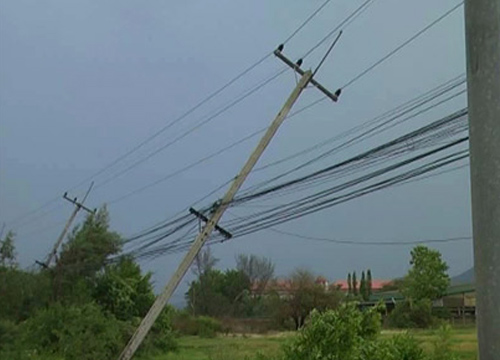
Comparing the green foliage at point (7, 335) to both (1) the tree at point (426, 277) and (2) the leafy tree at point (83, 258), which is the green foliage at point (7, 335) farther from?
(1) the tree at point (426, 277)

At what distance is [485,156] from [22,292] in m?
26.6

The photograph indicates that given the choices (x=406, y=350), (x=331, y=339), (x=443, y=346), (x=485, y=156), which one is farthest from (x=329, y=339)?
(x=485, y=156)

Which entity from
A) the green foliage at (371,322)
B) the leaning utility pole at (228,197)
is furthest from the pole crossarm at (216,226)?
the green foliage at (371,322)

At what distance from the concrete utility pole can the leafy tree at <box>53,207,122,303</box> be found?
26.2 meters

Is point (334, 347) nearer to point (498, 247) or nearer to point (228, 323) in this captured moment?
point (498, 247)

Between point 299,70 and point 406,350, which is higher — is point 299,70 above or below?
above

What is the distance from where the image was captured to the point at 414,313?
41188mm

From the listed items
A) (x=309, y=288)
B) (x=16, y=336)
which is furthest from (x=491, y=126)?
(x=309, y=288)

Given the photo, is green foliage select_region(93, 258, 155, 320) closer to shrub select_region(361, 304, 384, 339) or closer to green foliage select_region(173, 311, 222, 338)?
A: green foliage select_region(173, 311, 222, 338)

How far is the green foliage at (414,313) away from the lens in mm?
39459

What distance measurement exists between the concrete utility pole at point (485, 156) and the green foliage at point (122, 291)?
2612 centimetres

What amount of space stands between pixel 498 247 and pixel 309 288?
127 feet

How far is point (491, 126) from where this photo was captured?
170 cm

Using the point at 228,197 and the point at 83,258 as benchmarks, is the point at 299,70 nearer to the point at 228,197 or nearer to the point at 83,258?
the point at 228,197
